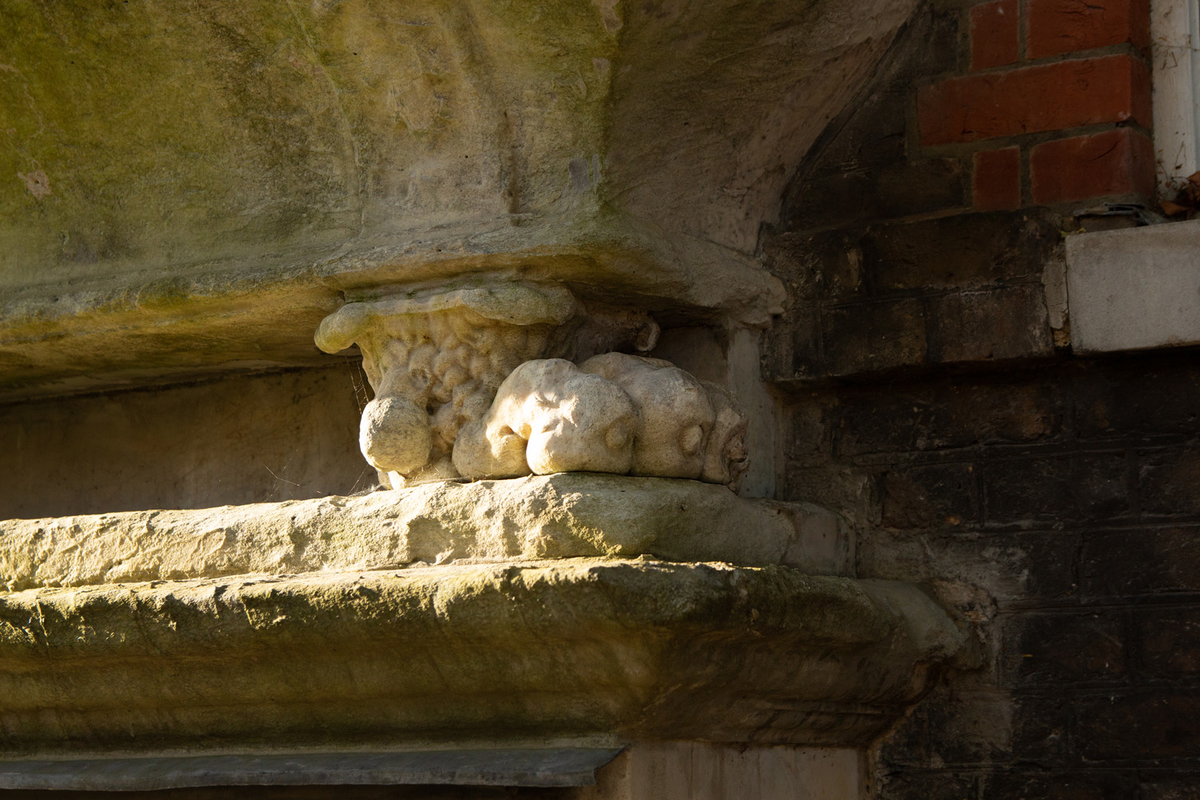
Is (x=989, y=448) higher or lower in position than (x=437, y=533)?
higher

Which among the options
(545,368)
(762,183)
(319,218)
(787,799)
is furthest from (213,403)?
(787,799)

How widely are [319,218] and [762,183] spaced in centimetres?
75

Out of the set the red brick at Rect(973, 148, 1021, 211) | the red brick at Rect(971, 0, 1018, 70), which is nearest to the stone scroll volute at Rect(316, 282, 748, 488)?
the red brick at Rect(973, 148, 1021, 211)

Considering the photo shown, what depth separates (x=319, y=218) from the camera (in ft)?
7.80

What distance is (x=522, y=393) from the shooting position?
6.97ft

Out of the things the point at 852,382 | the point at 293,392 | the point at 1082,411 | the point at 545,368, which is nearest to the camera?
the point at 545,368

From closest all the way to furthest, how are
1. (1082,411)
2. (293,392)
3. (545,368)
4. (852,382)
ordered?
(545,368), (1082,411), (852,382), (293,392)

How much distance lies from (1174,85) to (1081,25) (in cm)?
19

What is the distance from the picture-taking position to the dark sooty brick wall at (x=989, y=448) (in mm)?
2234

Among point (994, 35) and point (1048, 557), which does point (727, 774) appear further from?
point (994, 35)

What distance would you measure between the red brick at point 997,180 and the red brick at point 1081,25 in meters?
0.17

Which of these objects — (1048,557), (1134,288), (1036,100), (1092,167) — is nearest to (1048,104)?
(1036,100)

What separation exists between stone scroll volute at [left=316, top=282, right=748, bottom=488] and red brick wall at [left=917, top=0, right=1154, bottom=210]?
0.60 m

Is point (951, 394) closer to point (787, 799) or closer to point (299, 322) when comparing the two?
point (787, 799)
